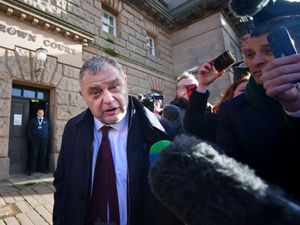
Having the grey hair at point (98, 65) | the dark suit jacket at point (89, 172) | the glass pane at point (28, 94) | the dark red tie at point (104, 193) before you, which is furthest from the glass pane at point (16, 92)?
the dark red tie at point (104, 193)

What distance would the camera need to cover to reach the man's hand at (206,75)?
5.59 feet

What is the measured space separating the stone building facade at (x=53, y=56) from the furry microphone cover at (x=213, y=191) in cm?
638

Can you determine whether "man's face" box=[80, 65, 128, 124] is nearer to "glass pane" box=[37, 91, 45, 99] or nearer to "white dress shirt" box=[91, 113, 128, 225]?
"white dress shirt" box=[91, 113, 128, 225]

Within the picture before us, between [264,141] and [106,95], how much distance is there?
3.64 ft

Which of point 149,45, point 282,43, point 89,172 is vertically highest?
point 149,45

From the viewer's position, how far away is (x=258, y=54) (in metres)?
1.10

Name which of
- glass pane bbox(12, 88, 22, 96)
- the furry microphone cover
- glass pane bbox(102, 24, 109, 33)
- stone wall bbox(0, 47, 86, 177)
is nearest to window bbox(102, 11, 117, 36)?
glass pane bbox(102, 24, 109, 33)

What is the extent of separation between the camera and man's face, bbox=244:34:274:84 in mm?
1032

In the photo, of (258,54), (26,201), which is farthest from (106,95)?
(26,201)

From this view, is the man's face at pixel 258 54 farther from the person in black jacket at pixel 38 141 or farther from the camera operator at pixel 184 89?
the person in black jacket at pixel 38 141

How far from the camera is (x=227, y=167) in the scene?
0.52 metres

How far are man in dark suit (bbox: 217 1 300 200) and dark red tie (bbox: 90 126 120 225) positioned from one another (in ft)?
2.62

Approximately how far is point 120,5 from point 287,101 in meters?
10.5

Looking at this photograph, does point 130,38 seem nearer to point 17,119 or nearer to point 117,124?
point 17,119
